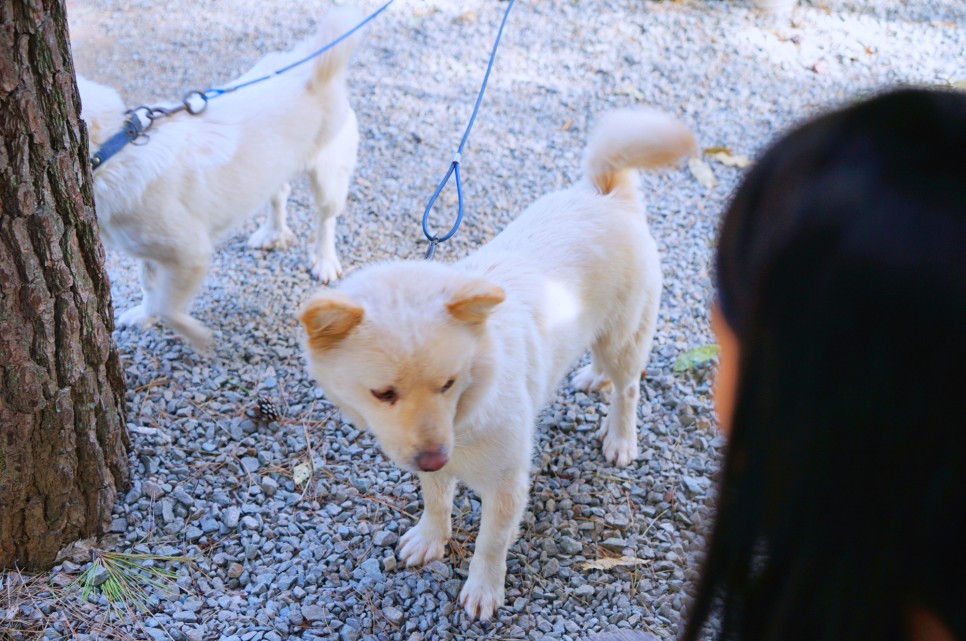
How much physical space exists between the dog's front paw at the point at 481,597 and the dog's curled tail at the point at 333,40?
8.31 ft

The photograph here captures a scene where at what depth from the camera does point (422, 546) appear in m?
2.54

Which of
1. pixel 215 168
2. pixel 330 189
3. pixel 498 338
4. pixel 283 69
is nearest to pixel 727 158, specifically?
pixel 330 189

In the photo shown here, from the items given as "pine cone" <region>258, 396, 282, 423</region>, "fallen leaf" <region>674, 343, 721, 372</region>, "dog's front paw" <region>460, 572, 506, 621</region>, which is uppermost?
"pine cone" <region>258, 396, 282, 423</region>

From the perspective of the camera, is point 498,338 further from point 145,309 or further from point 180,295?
point 145,309

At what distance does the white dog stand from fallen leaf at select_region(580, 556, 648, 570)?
72.1 inches

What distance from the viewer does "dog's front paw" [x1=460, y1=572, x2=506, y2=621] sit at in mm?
2379

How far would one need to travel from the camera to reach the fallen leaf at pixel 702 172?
187 inches

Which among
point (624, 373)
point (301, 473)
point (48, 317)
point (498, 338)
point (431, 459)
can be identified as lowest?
point (301, 473)

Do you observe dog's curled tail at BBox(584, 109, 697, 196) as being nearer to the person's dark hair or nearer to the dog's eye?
the dog's eye

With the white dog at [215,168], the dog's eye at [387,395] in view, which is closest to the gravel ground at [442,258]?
the white dog at [215,168]

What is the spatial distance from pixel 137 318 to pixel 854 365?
329 centimetres

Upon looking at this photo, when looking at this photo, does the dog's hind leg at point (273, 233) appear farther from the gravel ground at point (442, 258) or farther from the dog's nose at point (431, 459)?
the dog's nose at point (431, 459)

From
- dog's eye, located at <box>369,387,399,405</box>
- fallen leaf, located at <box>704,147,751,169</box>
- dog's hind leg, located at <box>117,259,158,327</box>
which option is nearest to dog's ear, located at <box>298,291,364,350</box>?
dog's eye, located at <box>369,387,399,405</box>

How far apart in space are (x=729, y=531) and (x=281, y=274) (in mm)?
3321
